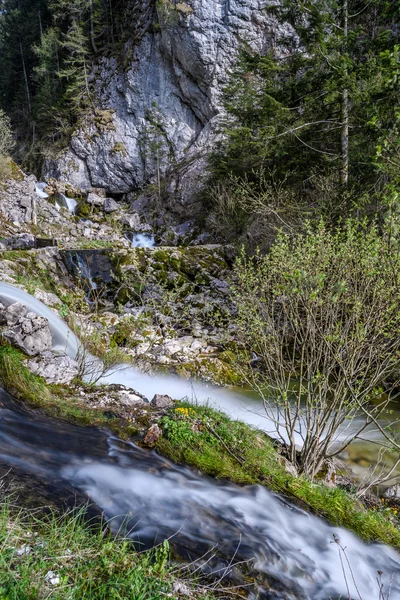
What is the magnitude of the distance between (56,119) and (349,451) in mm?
32235

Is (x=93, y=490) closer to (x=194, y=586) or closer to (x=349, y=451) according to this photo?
(x=194, y=586)

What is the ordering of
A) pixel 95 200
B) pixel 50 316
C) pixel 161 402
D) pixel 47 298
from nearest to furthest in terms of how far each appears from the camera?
pixel 161 402, pixel 50 316, pixel 47 298, pixel 95 200

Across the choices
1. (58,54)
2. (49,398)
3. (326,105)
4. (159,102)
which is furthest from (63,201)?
(49,398)

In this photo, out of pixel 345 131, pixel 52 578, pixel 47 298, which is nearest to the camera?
pixel 52 578

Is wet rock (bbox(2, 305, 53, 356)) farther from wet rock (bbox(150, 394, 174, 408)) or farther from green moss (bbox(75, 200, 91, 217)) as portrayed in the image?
green moss (bbox(75, 200, 91, 217))

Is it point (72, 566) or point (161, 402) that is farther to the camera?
point (161, 402)

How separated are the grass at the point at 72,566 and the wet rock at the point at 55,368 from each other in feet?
10.2

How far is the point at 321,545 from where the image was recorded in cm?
322

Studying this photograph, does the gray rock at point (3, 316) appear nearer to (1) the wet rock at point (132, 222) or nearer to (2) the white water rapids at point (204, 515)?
(2) the white water rapids at point (204, 515)

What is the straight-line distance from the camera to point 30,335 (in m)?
6.19

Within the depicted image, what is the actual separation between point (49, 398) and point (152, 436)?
1.68 meters

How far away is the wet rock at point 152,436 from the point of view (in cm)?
408

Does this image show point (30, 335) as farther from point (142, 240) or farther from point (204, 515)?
point (142, 240)

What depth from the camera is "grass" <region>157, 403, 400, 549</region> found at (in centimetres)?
359
